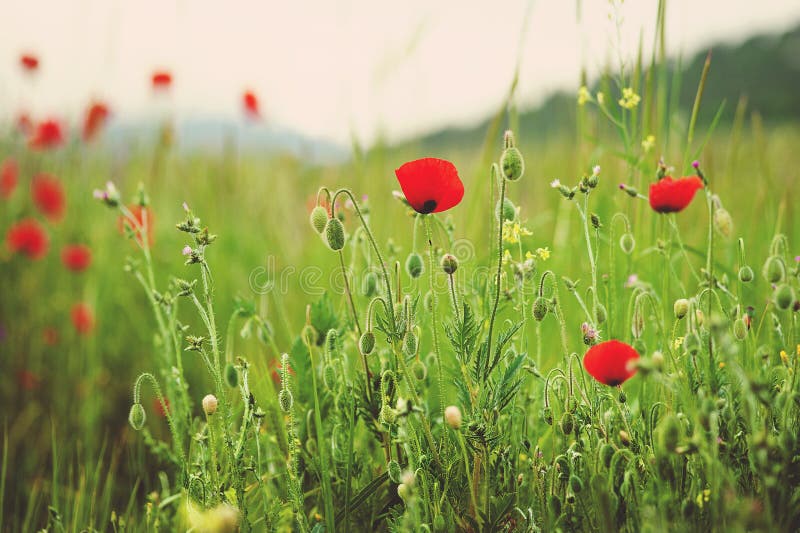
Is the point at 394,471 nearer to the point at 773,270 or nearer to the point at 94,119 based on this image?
Result: the point at 773,270

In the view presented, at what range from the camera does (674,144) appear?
2836 millimetres

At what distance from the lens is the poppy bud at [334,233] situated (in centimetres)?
96

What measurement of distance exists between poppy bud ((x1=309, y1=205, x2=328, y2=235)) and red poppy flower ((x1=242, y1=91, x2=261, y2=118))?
7.77 ft

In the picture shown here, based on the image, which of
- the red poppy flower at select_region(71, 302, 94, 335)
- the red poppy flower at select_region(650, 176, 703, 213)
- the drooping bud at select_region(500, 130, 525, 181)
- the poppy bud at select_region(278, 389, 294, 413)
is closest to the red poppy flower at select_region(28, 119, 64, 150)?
the red poppy flower at select_region(71, 302, 94, 335)

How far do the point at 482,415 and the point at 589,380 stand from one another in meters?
0.26

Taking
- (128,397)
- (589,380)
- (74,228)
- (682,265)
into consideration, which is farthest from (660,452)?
(74,228)

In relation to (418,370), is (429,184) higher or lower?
higher

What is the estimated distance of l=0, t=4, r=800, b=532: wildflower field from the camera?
0.93 meters

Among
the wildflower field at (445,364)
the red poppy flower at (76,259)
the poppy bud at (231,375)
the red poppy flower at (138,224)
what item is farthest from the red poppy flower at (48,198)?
the poppy bud at (231,375)

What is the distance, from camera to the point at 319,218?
103 centimetres

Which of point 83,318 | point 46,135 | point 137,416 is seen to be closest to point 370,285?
point 137,416

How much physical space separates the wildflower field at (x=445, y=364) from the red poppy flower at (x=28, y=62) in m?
0.64

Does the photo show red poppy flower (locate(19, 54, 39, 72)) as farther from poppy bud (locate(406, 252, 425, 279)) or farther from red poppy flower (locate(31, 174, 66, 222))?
poppy bud (locate(406, 252, 425, 279))

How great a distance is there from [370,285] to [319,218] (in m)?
0.21
